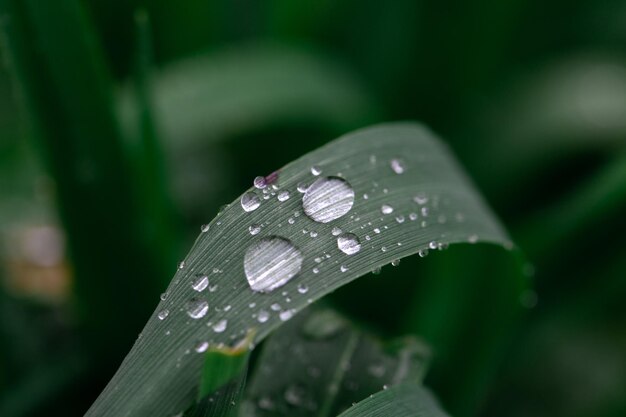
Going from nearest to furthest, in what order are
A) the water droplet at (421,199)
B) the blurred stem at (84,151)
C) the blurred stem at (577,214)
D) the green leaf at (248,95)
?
1. the water droplet at (421,199)
2. the blurred stem at (84,151)
3. the blurred stem at (577,214)
4. the green leaf at (248,95)

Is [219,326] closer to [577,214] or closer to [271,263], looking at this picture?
[271,263]

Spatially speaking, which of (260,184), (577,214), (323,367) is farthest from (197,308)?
(577,214)

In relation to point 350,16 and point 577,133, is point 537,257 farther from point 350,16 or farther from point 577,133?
point 350,16

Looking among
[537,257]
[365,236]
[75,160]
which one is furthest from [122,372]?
[537,257]

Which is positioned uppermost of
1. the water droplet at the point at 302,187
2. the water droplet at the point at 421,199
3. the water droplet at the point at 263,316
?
the water droplet at the point at 302,187

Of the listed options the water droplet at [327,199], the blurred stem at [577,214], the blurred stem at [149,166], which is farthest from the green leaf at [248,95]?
the water droplet at [327,199]

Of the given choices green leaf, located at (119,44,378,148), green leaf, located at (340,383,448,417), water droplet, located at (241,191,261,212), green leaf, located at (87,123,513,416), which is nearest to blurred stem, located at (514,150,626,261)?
green leaf, located at (119,44,378,148)

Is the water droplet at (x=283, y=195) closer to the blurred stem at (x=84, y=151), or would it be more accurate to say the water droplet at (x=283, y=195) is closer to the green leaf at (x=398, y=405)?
the green leaf at (x=398, y=405)
